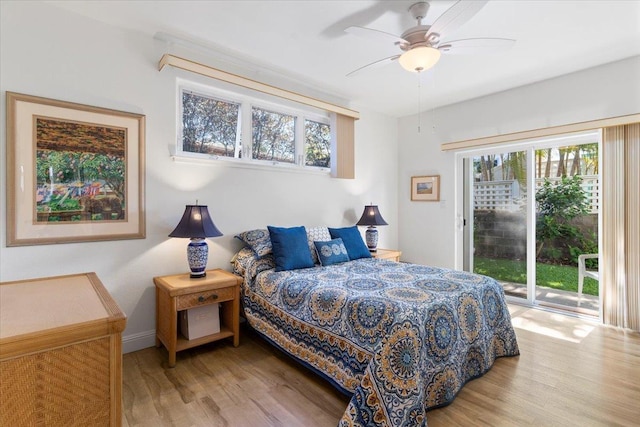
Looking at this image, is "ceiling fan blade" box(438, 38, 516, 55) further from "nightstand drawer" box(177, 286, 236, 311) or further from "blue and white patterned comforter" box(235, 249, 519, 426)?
"nightstand drawer" box(177, 286, 236, 311)

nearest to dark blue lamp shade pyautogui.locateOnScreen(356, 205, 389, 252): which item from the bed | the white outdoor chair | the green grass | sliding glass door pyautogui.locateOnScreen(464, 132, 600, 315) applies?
the bed

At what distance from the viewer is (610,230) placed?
3031 millimetres

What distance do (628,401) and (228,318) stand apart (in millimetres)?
2793

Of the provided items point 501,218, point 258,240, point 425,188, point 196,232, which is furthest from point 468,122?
point 196,232

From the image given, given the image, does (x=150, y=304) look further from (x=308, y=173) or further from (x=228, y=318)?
(x=308, y=173)

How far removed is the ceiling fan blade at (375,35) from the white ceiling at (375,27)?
0.28 meters

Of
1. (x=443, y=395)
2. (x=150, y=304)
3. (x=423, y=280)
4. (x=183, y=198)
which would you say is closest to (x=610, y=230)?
(x=423, y=280)

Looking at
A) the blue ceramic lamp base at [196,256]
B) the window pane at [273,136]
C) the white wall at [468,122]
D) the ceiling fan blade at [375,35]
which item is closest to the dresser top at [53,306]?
the blue ceramic lamp base at [196,256]

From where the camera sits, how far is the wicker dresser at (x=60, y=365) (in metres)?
0.71

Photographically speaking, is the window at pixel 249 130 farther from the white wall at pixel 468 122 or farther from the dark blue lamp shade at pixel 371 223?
the white wall at pixel 468 122

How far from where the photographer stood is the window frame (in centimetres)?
281

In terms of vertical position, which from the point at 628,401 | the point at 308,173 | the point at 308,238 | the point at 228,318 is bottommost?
the point at 628,401

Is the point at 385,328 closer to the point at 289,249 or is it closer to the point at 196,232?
the point at 289,249

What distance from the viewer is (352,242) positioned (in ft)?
11.2
